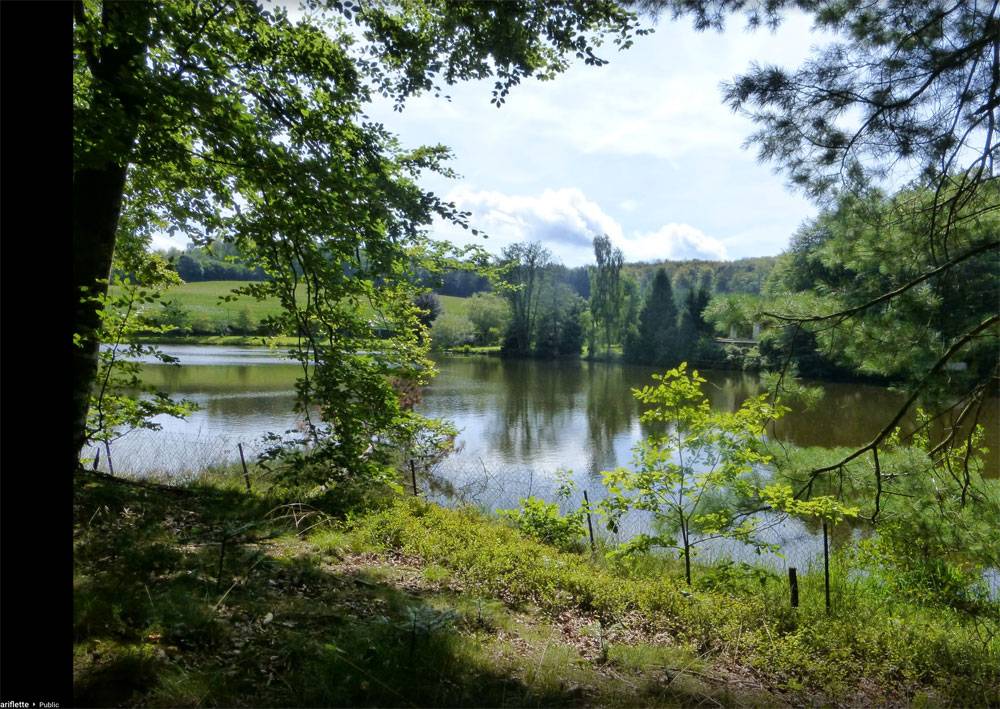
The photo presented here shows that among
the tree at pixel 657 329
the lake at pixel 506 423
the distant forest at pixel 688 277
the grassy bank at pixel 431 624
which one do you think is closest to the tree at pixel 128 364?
the grassy bank at pixel 431 624

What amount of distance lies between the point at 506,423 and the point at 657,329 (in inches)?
1072

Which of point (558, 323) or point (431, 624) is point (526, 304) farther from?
point (431, 624)

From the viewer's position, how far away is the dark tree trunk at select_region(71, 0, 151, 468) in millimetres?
3506

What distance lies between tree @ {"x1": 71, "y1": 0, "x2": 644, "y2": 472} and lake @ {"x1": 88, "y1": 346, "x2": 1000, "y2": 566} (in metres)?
1.28

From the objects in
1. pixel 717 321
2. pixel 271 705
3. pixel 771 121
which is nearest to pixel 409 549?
pixel 271 705

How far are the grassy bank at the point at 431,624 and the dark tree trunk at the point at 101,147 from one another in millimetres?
1068

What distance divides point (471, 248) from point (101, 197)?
321 cm

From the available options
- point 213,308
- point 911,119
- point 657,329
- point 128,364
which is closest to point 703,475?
point 911,119

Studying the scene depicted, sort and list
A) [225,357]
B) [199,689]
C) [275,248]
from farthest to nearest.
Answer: [225,357] → [275,248] → [199,689]

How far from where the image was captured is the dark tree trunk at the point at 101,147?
351 centimetres

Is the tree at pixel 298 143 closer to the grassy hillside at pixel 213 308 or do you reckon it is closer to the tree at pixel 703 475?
the grassy hillside at pixel 213 308

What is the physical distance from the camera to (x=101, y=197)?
4.73m

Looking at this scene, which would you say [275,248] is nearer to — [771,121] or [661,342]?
[771,121]

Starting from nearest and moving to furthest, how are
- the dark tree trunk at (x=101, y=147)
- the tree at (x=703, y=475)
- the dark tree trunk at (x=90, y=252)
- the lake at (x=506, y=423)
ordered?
the dark tree trunk at (x=101, y=147) → the dark tree trunk at (x=90, y=252) → the tree at (x=703, y=475) → the lake at (x=506, y=423)
